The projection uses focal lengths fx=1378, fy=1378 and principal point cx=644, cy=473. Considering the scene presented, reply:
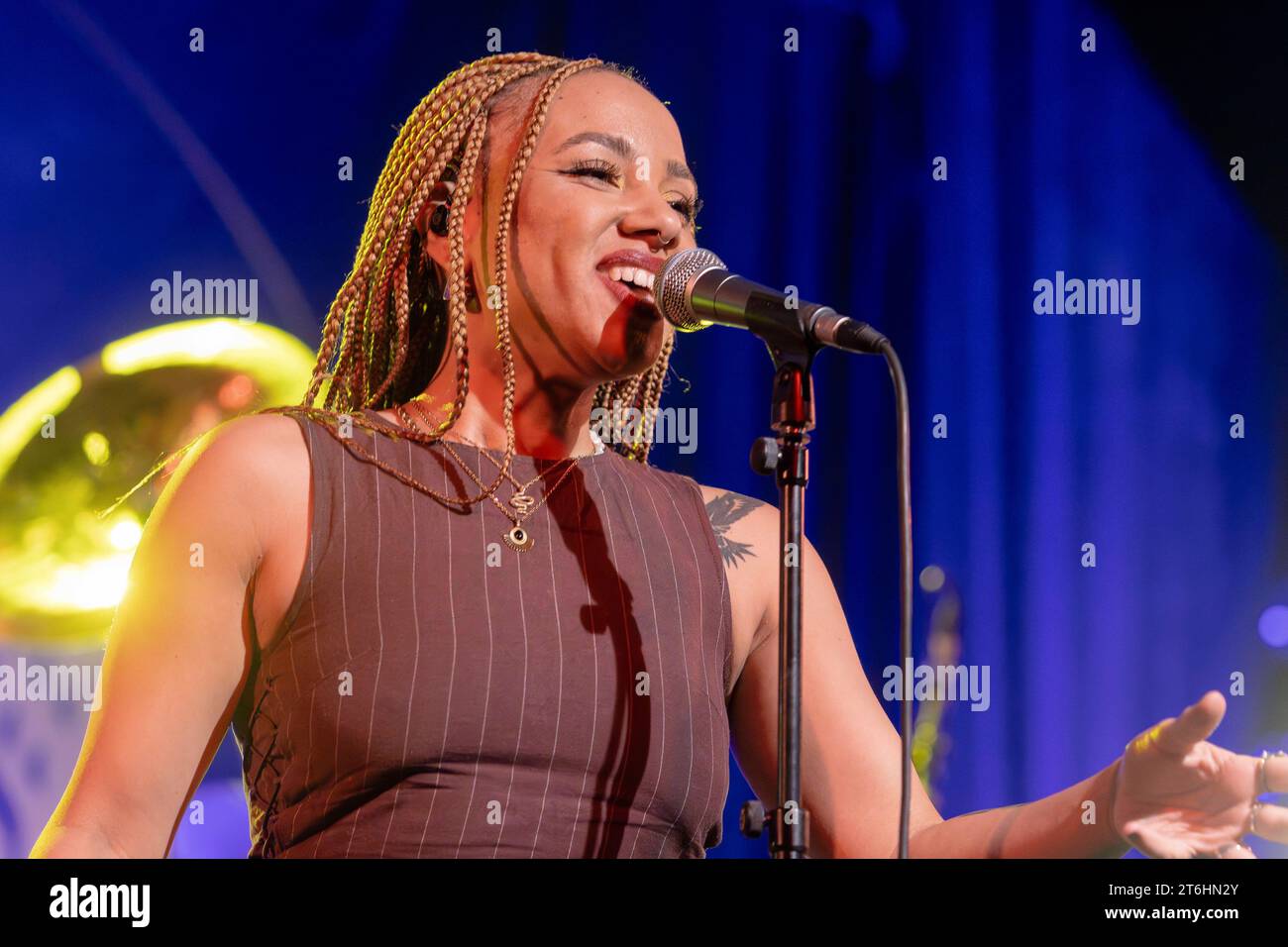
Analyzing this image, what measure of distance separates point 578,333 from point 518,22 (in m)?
1.00

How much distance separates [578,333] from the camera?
1.85 metres

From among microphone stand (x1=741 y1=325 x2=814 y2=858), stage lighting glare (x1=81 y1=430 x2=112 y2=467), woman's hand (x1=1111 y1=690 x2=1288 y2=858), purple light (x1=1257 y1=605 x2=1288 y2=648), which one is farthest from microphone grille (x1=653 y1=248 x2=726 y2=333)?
purple light (x1=1257 y1=605 x2=1288 y2=648)

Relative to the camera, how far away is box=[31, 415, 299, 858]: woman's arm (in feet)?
4.99

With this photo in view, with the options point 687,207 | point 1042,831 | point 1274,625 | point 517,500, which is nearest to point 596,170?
point 687,207

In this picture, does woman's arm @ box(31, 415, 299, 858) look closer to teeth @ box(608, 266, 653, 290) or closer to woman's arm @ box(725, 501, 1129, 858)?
teeth @ box(608, 266, 653, 290)

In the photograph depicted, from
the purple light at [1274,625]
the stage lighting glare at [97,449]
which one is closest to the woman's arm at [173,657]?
the stage lighting glare at [97,449]

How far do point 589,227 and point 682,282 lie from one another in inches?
12.0

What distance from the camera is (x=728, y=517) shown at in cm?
208

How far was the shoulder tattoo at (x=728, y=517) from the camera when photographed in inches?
79.9

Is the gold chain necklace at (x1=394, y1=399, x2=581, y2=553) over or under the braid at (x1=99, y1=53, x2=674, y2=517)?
under

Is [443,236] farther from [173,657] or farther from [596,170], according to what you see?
[173,657]

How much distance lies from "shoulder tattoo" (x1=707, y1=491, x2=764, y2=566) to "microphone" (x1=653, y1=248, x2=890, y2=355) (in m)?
0.50
